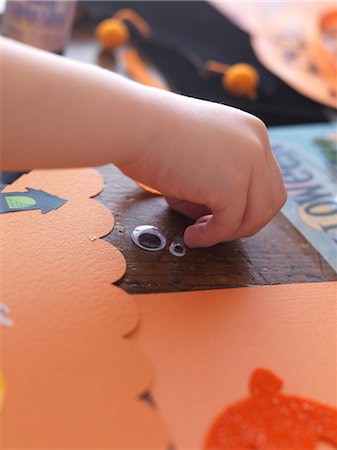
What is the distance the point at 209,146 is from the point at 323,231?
22 centimetres

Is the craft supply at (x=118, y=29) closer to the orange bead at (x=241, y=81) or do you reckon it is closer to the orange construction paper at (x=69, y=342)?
the orange bead at (x=241, y=81)

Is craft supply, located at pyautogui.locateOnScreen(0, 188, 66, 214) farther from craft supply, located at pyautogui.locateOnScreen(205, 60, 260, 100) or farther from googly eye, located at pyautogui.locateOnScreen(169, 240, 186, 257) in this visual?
craft supply, located at pyautogui.locateOnScreen(205, 60, 260, 100)

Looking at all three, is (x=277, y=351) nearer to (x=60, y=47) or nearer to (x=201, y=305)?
(x=201, y=305)

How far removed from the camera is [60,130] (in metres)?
0.46

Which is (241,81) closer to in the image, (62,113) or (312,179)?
(312,179)

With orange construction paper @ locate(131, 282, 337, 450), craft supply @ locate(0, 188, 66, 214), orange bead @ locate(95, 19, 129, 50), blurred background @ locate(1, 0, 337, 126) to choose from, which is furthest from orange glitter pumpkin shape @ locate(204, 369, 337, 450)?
orange bead @ locate(95, 19, 129, 50)

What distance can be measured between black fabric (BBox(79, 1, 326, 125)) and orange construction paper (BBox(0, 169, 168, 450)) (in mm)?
452

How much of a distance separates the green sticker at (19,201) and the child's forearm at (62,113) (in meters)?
0.11

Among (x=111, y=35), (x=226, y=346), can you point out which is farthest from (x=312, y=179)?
(x=111, y=35)

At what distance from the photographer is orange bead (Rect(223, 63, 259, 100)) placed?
95 centimetres

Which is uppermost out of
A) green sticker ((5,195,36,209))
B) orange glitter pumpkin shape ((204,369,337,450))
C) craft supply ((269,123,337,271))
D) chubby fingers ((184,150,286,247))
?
chubby fingers ((184,150,286,247))

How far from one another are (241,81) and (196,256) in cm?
45

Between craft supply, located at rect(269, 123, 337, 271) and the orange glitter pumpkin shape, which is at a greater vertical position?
craft supply, located at rect(269, 123, 337, 271)

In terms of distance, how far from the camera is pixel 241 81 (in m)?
0.96
